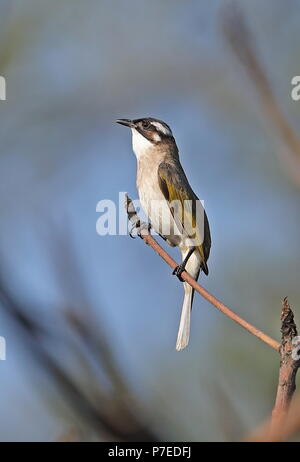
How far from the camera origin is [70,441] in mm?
1071

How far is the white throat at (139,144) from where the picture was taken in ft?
15.7

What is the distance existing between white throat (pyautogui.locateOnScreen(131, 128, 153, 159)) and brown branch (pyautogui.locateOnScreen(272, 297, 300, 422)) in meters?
3.55

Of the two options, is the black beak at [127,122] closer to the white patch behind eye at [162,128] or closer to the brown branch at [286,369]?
the white patch behind eye at [162,128]

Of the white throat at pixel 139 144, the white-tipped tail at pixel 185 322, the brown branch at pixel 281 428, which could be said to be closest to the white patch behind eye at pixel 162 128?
the white throat at pixel 139 144

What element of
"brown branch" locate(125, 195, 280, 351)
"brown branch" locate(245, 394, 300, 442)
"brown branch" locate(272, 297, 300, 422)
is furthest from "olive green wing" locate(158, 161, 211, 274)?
"brown branch" locate(245, 394, 300, 442)

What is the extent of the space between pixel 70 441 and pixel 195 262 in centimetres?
326

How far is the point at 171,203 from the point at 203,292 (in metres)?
2.65

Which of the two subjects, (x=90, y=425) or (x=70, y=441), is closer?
(x=90, y=425)

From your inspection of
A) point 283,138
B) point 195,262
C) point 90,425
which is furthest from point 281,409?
point 195,262

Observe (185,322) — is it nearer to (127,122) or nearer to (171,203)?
(171,203)

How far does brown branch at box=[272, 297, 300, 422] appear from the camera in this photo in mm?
886

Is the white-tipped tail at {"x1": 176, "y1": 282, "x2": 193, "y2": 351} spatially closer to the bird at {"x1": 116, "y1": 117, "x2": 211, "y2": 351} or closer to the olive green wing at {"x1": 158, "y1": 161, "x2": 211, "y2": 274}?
the bird at {"x1": 116, "y1": 117, "x2": 211, "y2": 351}

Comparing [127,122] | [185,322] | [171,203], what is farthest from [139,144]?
[185,322]
